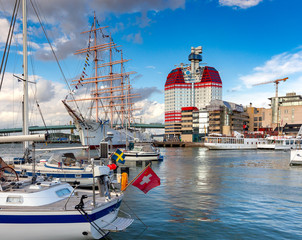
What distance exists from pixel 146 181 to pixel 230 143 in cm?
9748

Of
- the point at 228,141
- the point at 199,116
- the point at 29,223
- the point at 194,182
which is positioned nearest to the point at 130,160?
the point at 194,182

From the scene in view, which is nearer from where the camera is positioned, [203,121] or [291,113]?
[291,113]

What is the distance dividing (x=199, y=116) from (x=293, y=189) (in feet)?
471

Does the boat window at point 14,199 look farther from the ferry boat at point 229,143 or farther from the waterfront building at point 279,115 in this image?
the waterfront building at point 279,115

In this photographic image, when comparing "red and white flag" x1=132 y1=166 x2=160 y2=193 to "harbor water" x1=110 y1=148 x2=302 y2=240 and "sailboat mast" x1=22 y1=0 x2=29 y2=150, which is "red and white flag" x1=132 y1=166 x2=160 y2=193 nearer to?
"harbor water" x1=110 y1=148 x2=302 y2=240

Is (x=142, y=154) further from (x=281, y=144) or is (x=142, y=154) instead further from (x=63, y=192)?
(x=281, y=144)

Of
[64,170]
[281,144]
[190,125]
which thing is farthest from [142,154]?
[190,125]

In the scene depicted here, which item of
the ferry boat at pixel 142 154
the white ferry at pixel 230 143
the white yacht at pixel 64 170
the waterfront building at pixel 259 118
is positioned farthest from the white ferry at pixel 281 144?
the white yacht at pixel 64 170

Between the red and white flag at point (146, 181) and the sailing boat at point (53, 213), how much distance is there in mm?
1291

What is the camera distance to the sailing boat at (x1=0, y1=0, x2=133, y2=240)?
10961 mm

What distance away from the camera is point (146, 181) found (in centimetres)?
1374

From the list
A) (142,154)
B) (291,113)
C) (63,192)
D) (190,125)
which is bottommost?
(142,154)

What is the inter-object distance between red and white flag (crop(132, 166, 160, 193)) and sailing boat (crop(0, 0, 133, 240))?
50.8 inches

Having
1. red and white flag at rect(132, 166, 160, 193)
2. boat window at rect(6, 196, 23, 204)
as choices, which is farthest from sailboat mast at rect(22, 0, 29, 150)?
red and white flag at rect(132, 166, 160, 193)
